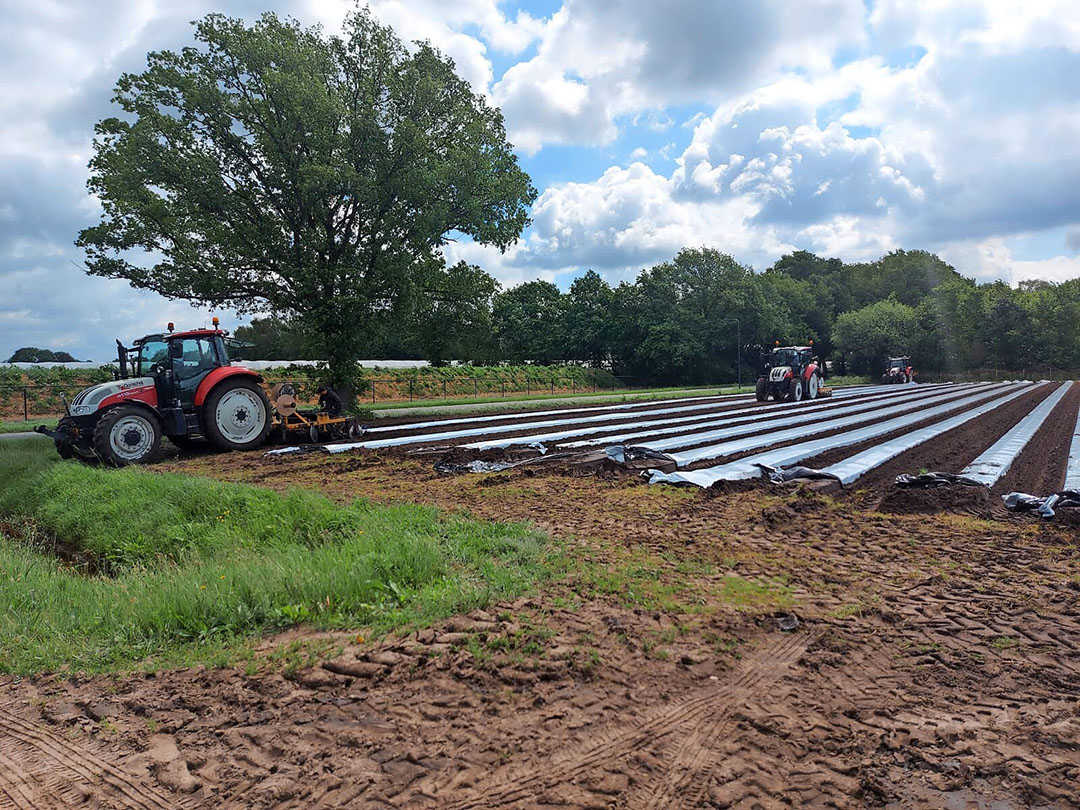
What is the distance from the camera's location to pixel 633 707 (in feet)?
10.2

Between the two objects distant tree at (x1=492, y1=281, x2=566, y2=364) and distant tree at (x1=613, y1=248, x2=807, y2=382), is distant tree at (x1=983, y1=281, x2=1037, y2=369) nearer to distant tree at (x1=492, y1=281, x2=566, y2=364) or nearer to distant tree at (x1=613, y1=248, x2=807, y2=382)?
distant tree at (x1=613, y1=248, x2=807, y2=382)

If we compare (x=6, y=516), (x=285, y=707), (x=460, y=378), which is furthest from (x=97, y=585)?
(x=460, y=378)

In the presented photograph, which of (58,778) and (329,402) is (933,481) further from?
(329,402)

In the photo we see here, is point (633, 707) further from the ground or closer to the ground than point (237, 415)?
closer to the ground

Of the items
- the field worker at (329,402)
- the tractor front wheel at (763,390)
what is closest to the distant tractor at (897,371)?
the tractor front wheel at (763,390)

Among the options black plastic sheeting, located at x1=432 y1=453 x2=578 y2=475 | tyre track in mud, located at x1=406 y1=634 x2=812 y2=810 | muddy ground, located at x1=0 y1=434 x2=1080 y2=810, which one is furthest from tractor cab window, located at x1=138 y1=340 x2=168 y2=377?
tyre track in mud, located at x1=406 y1=634 x2=812 y2=810

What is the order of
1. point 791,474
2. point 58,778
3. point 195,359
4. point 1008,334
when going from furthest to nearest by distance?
point 1008,334 → point 195,359 → point 791,474 → point 58,778

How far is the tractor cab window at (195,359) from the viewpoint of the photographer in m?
12.0

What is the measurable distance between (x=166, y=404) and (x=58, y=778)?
10.5m

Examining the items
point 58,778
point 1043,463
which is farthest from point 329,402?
point 1043,463

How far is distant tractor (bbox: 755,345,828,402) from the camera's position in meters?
25.3

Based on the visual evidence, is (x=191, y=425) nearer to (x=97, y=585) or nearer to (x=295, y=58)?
(x=97, y=585)

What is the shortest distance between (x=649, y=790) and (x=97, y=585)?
4.95 metres

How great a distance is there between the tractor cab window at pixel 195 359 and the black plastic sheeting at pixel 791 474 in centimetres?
1018
